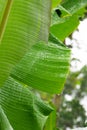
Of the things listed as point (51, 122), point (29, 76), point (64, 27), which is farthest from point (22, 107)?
point (64, 27)

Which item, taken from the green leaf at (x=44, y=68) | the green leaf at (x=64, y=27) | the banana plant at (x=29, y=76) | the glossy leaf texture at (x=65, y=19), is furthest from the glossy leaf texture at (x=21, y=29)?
the green leaf at (x=64, y=27)

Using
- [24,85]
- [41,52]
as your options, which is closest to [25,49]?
[41,52]

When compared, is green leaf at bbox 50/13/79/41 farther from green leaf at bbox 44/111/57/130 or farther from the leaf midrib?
the leaf midrib

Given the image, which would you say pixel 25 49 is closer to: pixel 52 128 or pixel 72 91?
pixel 52 128

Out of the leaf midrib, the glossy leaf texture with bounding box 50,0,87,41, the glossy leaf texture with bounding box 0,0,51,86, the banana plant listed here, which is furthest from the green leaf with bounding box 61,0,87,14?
the leaf midrib

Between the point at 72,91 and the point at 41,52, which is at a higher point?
the point at 41,52

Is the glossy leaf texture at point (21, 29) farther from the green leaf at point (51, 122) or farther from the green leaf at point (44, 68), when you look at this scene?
the green leaf at point (51, 122)
